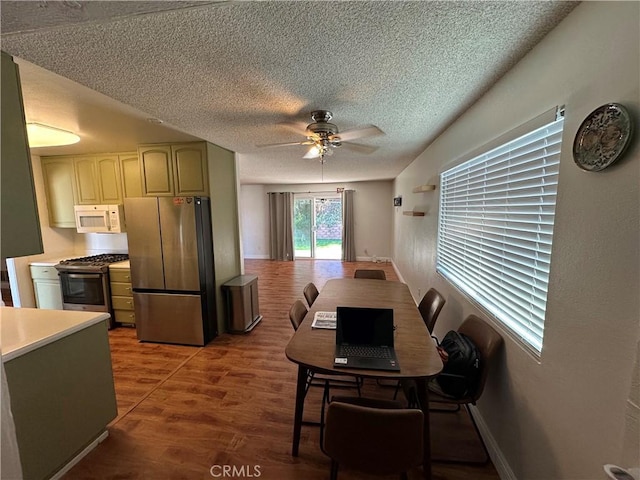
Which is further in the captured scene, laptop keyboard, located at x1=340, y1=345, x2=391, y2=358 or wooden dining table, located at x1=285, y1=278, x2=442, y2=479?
laptop keyboard, located at x1=340, y1=345, x2=391, y2=358

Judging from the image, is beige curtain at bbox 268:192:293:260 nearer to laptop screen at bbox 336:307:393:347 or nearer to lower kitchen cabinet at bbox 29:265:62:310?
lower kitchen cabinet at bbox 29:265:62:310

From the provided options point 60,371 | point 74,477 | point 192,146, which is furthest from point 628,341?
point 192,146

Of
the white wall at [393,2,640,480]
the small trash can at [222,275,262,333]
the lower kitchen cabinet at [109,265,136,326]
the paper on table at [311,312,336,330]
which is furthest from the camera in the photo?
the lower kitchen cabinet at [109,265,136,326]

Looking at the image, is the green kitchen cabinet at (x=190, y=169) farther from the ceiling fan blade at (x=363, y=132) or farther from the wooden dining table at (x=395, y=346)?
the wooden dining table at (x=395, y=346)

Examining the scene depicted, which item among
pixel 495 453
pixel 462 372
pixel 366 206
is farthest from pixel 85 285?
pixel 366 206

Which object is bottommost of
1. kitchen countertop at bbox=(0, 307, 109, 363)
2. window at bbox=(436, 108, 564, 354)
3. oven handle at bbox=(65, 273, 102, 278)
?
oven handle at bbox=(65, 273, 102, 278)

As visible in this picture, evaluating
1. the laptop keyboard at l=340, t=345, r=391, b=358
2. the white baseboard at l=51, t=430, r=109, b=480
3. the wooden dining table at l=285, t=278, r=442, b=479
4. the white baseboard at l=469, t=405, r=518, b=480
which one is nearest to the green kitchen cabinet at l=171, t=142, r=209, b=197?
the wooden dining table at l=285, t=278, r=442, b=479

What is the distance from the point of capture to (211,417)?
6.44 feet

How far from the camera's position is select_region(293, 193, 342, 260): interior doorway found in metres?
7.62

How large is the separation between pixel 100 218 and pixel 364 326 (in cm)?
387

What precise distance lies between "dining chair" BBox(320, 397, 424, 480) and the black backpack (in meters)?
0.58

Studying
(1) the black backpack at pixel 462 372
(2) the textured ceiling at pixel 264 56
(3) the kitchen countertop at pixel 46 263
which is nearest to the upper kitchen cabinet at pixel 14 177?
(2) the textured ceiling at pixel 264 56

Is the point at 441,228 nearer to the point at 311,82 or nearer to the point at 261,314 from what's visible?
the point at 311,82

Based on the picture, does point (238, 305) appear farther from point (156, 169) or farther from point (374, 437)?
point (374, 437)
